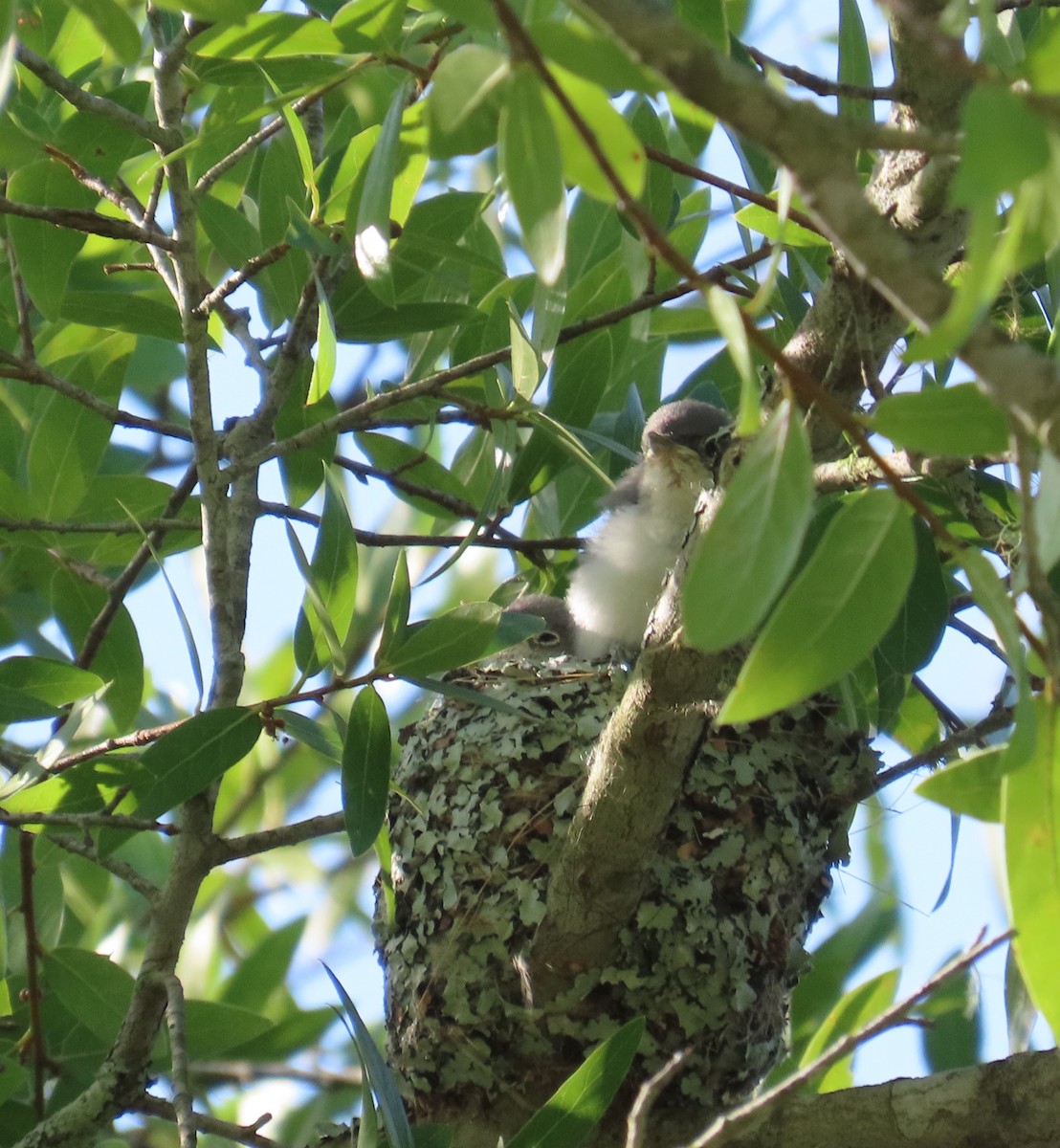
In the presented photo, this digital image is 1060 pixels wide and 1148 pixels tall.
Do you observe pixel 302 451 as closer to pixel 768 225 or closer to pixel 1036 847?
pixel 768 225

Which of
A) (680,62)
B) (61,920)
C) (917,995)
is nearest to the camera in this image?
(680,62)

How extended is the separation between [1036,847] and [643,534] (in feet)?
7.87

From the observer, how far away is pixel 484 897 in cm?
284

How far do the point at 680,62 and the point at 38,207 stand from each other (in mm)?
1745

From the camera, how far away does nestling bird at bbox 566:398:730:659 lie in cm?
350

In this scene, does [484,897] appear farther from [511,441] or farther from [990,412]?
[990,412]

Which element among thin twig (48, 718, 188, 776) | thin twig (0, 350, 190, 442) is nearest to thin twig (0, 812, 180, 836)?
thin twig (48, 718, 188, 776)

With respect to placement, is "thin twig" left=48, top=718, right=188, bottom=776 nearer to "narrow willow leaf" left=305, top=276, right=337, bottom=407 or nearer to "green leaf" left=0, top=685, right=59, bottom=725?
"green leaf" left=0, top=685, right=59, bottom=725

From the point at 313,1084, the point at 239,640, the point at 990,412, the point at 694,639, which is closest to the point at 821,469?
the point at 990,412

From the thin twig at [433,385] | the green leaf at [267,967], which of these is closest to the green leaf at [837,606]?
the thin twig at [433,385]

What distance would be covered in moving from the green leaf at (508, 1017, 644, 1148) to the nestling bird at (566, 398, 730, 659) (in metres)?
1.34

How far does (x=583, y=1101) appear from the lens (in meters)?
2.30

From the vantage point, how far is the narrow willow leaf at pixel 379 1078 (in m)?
2.26

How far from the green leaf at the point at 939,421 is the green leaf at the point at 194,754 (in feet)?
4.83
